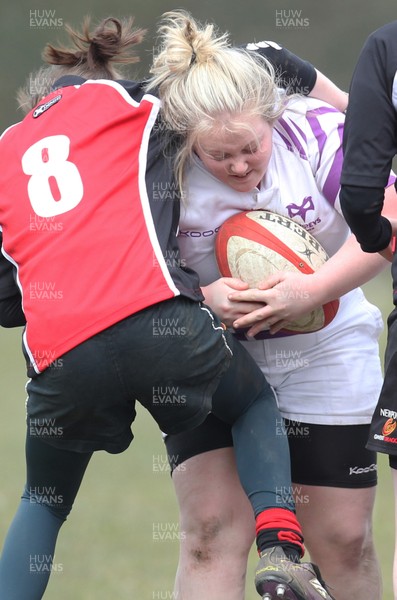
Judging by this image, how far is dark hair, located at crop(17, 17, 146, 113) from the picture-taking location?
331 centimetres

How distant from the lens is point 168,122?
9.68 feet

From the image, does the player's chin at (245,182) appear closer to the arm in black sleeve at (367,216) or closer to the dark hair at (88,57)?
the arm in black sleeve at (367,216)

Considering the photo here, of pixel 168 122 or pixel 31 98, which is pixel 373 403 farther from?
pixel 31 98

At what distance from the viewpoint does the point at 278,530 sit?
2.79 meters

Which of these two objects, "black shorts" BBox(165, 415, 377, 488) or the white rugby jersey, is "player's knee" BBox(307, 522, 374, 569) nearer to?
"black shorts" BBox(165, 415, 377, 488)

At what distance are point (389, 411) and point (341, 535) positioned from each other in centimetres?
84

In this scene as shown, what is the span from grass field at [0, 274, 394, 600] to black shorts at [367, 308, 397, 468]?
6.15 ft

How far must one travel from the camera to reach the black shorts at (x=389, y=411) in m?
2.54

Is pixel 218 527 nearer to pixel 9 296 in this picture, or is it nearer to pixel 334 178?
pixel 9 296

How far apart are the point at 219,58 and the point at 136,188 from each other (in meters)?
0.41

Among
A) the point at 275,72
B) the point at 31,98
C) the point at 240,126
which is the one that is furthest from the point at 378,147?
the point at 31,98

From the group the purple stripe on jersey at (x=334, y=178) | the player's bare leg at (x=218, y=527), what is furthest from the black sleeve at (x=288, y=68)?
the player's bare leg at (x=218, y=527)

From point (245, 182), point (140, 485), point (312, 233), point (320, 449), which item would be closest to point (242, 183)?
point (245, 182)

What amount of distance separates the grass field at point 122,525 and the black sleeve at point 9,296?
1539mm
